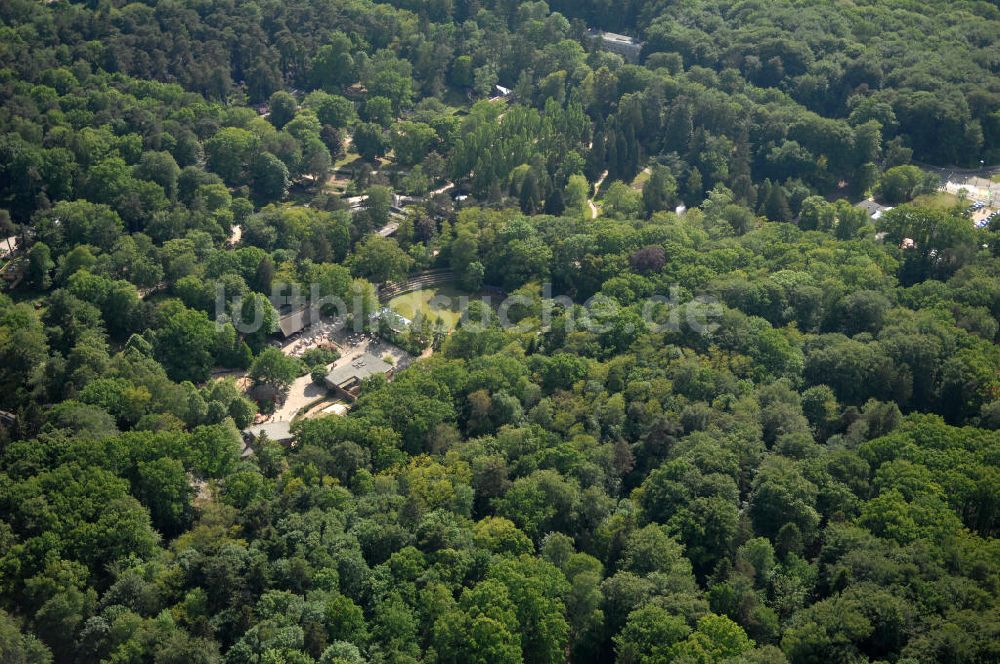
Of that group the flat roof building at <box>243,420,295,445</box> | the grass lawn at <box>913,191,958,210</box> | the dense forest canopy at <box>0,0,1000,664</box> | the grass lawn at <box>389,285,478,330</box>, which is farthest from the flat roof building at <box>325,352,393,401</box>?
the grass lawn at <box>913,191,958,210</box>

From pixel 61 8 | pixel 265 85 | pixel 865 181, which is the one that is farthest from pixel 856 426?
pixel 61 8

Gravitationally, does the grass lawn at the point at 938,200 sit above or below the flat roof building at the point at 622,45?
below

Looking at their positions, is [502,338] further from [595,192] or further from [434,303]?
[595,192]

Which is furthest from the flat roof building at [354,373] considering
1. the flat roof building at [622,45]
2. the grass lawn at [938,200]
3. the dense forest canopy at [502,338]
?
the flat roof building at [622,45]

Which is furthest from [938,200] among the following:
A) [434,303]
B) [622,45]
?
[622,45]

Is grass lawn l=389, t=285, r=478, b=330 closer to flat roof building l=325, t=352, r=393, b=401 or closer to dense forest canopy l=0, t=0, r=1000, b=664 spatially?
dense forest canopy l=0, t=0, r=1000, b=664

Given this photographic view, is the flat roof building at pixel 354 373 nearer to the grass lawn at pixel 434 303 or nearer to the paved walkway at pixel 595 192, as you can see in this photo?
the grass lawn at pixel 434 303
